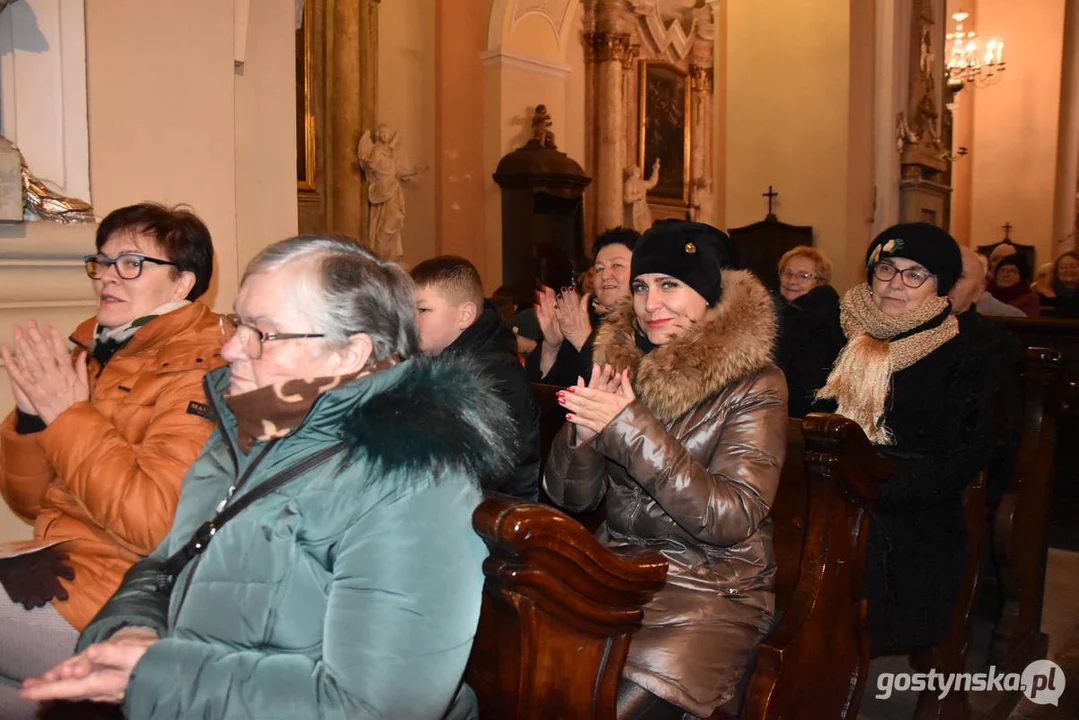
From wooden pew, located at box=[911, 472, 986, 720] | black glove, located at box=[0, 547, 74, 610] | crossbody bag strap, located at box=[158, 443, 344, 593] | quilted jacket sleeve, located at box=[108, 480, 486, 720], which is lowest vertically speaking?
wooden pew, located at box=[911, 472, 986, 720]

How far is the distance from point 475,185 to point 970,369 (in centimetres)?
848

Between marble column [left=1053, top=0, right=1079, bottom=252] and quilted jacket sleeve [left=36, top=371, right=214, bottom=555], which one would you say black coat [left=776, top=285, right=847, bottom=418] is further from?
marble column [left=1053, top=0, right=1079, bottom=252]

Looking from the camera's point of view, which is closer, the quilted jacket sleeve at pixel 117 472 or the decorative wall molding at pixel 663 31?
the quilted jacket sleeve at pixel 117 472

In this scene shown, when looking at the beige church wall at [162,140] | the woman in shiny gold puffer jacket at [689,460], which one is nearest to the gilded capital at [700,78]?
the beige church wall at [162,140]

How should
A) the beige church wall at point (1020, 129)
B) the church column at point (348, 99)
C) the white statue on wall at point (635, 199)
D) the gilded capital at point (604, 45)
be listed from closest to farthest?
1. the church column at point (348, 99)
2. the gilded capital at point (604, 45)
3. the white statue on wall at point (635, 199)
4. the beige church wall at point (1020, 129)

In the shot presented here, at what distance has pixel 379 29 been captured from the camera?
1006 cm

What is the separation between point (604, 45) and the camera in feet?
38.8

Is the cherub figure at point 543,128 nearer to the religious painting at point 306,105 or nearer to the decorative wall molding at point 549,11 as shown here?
the decorative wall molding at point 549,11

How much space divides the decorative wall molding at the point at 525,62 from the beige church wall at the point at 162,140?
24.7 feet

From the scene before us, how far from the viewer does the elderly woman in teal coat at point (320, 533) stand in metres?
1.25

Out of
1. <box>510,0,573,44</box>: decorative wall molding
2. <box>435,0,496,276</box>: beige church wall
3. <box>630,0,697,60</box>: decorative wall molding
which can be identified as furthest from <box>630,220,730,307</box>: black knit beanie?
<box>630,0,697,60</box>: decorative wall molding

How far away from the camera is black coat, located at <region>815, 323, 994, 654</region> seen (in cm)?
267

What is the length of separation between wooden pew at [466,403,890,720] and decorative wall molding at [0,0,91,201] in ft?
6.28

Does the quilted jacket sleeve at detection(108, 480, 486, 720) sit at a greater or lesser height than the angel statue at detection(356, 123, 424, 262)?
lesser
